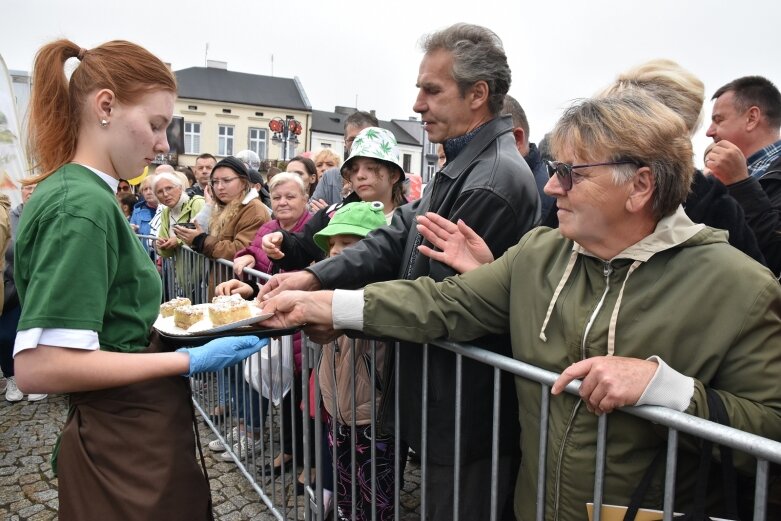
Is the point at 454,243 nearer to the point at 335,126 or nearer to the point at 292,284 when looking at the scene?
the point at 292,284

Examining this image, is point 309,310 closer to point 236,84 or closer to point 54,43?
point 54,43

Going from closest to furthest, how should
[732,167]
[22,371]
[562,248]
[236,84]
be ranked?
1. [22,371]
2. [562,248]
3. [732,167]
4. [236,84]

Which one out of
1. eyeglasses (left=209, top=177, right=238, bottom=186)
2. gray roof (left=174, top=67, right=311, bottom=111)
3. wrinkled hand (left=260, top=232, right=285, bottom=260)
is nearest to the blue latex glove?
wrinkled hand (left=260, top=232, right=285, bottom=260)

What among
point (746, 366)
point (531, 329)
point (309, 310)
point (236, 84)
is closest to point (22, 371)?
point (309, 310)

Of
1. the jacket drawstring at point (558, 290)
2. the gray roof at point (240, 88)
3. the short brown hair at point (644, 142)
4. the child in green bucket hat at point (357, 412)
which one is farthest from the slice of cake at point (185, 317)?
the gray roof at point (240, 88)

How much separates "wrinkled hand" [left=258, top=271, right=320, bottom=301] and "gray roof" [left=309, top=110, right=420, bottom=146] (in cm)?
4761

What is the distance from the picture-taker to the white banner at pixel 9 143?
7.83m

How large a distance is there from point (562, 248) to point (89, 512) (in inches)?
71.3

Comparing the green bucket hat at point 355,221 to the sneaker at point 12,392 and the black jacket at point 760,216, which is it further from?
the sneaker at point 12,392

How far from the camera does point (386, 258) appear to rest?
2.62 m

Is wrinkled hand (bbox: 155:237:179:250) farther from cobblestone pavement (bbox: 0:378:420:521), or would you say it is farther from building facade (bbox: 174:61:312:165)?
building facade (bbox: 174:61:312:165)

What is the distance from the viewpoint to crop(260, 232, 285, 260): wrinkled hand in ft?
11.7

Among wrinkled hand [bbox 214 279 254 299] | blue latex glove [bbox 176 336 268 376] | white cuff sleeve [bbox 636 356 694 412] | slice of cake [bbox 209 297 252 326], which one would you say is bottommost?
blue latex glove [bbox 176 336 268 376]

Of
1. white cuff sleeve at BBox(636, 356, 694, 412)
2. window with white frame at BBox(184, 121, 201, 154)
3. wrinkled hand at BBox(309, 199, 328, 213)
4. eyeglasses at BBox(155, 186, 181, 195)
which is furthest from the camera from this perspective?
window with white frame at BBox(184, 121, 201, 154)
